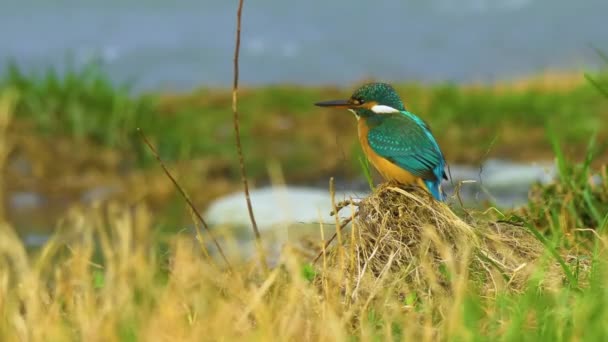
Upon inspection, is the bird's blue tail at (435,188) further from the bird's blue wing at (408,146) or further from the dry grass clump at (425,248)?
the dry grass clump at (425,248)

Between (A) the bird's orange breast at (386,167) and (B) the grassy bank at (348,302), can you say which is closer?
(B) the grassy bank at (348,302)

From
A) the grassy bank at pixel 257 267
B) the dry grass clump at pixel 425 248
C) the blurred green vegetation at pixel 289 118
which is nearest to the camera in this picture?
the grassy bank at pixel 257 267

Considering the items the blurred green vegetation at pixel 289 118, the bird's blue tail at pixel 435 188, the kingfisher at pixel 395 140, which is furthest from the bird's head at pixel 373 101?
the blurred green vegetation at pixel 289 118

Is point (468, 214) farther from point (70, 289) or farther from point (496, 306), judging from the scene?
point (70, 289)

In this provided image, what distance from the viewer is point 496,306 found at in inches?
137

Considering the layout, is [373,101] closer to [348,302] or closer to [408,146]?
[408,146]

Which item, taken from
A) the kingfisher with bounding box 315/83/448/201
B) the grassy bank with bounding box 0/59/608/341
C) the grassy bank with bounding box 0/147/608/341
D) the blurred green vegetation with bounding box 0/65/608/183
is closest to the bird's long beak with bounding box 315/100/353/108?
the kingfisher with bounding box 315/83/448/201

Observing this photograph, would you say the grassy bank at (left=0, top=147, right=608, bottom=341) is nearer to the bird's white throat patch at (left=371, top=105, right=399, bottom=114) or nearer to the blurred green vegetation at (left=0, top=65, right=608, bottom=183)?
the bird's white throat patch at (left=371, top=105, right=399, bottom=114)

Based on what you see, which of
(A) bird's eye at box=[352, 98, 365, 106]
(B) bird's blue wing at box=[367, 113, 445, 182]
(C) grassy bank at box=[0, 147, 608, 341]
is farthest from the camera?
(A) bird's eye at box=[352, 98, 365, 106]

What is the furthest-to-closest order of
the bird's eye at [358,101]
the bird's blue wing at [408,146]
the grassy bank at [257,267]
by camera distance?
the bird's eye at [358,101], the bird's blue wing at [408,146], the grassy bank at [257,267]

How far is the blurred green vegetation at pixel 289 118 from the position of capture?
40.7ft

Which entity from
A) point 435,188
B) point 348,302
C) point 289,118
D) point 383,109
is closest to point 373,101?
point 383,109

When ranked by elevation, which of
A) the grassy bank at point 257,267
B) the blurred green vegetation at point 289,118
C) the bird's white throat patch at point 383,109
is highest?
the bird's white throat patch at point 383,109

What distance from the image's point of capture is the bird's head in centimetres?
446
